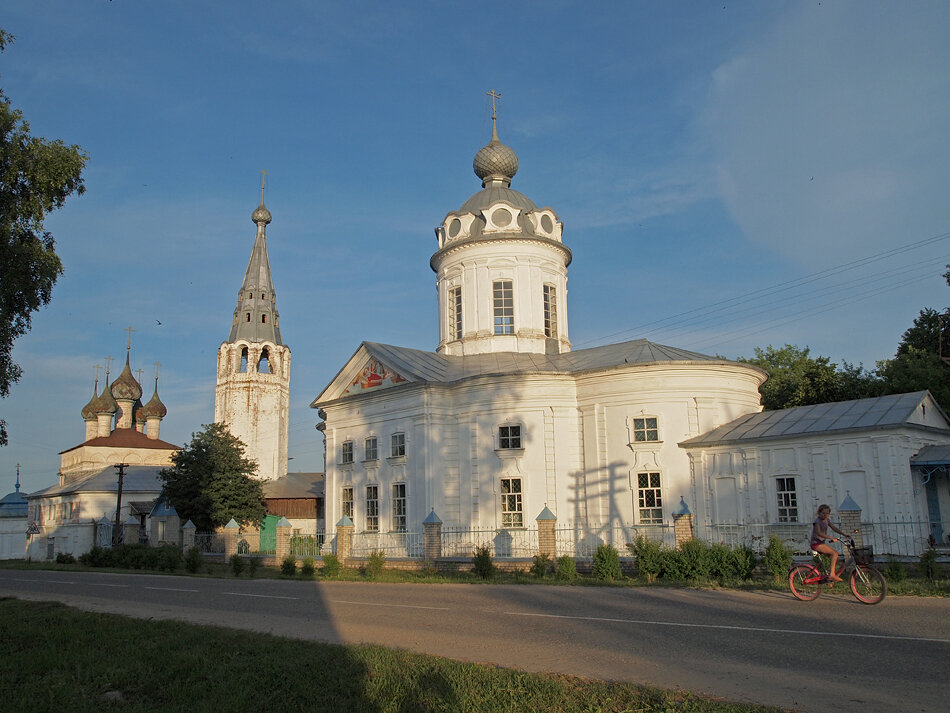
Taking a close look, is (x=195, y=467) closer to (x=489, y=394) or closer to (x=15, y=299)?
(x=489, y=394)

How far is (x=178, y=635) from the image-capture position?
11.0 metres

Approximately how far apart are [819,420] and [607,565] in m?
9.77

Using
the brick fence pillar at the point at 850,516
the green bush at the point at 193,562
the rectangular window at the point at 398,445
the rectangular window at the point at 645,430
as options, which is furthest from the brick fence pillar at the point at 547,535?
the green bush at the point at 193,562

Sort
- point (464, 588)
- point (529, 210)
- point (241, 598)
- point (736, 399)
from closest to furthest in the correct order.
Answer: point (241, 598)
point (464, 588)
point (736, 399)
point (529, 210)

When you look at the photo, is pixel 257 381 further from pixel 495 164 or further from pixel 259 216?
pixel 495 164

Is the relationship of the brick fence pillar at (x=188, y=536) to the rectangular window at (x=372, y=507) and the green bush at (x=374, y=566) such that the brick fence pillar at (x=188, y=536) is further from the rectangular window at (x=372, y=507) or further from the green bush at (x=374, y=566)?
the green bush at (x=374, y=566)

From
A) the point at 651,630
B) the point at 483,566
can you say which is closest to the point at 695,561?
the point at 483,566

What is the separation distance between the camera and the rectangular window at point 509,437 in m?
28.0

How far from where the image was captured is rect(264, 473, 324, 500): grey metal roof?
53812 mm

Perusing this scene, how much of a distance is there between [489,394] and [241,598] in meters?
13.4

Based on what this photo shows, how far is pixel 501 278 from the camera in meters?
33.5

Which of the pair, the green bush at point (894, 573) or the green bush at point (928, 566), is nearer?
the green bush at point (894, 573)

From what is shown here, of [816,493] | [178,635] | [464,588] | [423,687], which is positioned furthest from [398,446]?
[423,687]

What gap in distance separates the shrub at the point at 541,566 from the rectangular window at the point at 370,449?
1093 cm
